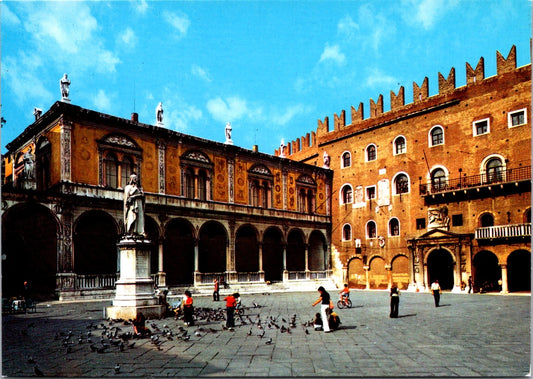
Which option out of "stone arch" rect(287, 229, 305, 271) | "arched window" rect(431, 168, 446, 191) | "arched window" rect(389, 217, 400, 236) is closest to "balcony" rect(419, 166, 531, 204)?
"arched window" rect(431, 168, 446, 191)

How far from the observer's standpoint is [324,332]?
11.3 meters

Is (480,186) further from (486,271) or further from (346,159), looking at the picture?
(346,159)

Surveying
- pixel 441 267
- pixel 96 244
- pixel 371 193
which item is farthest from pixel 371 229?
pixel 96 244

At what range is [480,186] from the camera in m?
26.2

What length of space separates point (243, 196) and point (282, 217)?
11.7ft

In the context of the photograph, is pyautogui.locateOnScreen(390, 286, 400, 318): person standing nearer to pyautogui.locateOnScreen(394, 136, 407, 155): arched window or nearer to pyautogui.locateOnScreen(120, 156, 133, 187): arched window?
pyautogui.locateOnScreen(120, 156, 133, 187): arched window

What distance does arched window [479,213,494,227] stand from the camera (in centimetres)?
2628

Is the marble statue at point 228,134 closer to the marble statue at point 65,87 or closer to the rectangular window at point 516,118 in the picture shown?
the marble statue at point 65,87

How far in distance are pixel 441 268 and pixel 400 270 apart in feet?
8.30

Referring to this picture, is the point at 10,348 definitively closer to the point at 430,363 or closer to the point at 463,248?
the point at 430,363

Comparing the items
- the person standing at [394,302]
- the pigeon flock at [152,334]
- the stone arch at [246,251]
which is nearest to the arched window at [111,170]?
the stone arch at [246,251]

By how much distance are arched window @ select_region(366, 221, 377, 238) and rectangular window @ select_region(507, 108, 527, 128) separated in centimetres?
1081

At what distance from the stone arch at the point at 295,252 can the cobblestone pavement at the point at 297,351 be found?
20.9 m

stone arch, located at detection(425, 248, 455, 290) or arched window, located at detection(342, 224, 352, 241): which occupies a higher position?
arched window, located at detection(342, 224, 352, 241)
